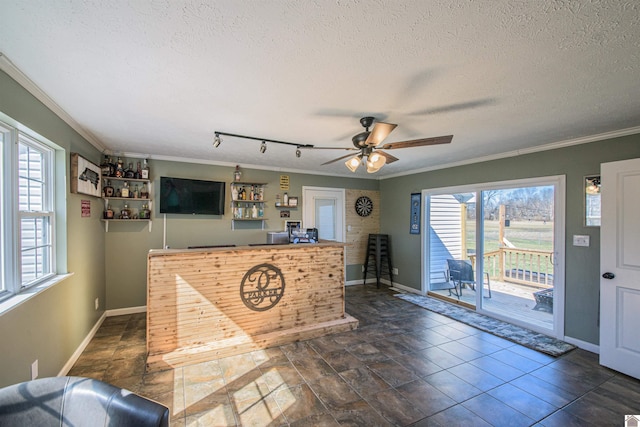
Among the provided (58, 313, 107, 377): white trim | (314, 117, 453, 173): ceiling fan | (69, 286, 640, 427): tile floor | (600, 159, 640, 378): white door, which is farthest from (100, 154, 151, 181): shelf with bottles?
(600, 159, 640, 378): white door

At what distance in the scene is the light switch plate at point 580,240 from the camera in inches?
125

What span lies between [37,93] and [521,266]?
5.53 metres

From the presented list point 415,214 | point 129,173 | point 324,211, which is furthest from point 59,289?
point 415,214

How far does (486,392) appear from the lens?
7.74 ft

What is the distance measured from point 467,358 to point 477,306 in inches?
65.3

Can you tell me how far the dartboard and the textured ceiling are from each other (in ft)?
10.3

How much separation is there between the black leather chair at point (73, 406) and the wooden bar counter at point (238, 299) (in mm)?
1585

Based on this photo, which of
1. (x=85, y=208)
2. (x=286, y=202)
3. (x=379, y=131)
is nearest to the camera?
(x=379, y=131)

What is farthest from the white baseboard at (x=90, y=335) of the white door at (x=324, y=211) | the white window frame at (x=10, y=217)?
the white door at (x=324, y=211)

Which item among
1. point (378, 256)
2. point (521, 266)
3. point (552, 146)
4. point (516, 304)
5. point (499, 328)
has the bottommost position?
point (499, 328)

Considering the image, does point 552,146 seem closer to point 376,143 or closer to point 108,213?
point 376,143

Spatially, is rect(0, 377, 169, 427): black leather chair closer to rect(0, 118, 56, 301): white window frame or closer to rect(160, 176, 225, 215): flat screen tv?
rect(0, 118, 56, 301): white window frame

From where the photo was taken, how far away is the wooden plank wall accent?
5.98m

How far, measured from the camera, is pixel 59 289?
2479 mm
